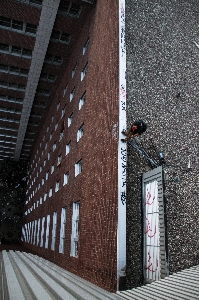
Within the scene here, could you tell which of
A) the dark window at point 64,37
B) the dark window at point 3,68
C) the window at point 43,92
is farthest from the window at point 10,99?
the dark window at point 64,37

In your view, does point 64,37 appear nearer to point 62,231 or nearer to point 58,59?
point 58,59

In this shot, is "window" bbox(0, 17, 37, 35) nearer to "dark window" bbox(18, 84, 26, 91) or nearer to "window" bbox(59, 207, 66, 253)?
"dark window" bbox(18, 84, 26, 91)

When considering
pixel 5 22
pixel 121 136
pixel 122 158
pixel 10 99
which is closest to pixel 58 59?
pixel 5 22

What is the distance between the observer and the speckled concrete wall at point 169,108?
9.12 meters

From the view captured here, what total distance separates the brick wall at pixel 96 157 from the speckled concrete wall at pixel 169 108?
0.70 metres

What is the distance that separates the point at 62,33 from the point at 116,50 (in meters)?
10.6

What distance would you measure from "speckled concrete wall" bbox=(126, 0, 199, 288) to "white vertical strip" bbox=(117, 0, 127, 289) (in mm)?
296

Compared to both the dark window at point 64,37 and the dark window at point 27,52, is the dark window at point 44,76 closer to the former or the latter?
the dark window at point 27,52

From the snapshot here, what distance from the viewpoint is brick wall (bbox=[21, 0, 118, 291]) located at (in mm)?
9828

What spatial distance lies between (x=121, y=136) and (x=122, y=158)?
2.75 feet

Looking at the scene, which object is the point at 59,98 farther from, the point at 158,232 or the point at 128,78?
the point at 158,232

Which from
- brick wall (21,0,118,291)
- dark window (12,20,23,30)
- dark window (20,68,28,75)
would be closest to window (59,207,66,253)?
brick wall (21,0,118,291)

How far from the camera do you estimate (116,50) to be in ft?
36.7

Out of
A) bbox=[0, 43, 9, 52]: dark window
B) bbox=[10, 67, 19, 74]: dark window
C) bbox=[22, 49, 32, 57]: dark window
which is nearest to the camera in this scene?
bbox=[0, 43, 9, 52]: dark window
